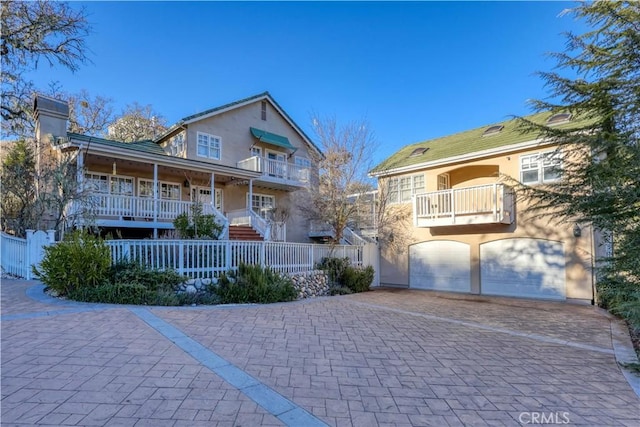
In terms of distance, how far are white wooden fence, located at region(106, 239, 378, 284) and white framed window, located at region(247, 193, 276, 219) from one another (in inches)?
249

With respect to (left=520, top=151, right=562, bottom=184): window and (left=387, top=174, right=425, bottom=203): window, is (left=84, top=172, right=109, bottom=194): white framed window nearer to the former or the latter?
(left=387, top=174, right=425, bottom=203): window

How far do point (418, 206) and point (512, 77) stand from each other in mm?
5971

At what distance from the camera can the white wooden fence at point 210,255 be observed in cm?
883

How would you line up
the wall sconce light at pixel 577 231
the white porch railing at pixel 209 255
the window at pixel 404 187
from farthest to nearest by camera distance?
the window at pixel 404 187, the wall sconce light at pixel 577 231, the white porch railing at pixel 209 255

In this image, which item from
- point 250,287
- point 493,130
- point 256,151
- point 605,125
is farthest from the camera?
point 256,151

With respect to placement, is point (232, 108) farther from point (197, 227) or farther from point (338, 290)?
point (338, 290)

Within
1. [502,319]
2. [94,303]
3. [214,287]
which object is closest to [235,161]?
[214,287]

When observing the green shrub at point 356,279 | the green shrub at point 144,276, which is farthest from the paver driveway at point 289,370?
the green shrub at point 356,279

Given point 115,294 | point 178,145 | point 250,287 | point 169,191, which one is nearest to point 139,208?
point 169,191

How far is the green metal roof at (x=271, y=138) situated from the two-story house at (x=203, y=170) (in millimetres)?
58

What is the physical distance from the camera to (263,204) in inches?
760

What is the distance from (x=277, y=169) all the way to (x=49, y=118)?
407 inches

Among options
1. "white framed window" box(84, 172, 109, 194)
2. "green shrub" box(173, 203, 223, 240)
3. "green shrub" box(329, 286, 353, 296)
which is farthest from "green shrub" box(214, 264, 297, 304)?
"white framed window" box(84, 172, 109, 194)

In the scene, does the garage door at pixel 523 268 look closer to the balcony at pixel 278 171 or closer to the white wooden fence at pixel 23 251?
the balcony at pixel 278 171
